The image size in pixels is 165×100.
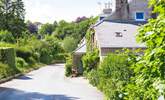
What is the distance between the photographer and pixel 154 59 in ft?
12.1

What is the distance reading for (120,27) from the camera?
147 feet

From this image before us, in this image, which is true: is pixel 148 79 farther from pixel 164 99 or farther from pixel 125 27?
pixel 125 27

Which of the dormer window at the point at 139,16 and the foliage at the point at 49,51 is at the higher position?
the dormer window at the point at 139,16

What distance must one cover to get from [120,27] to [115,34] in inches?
103

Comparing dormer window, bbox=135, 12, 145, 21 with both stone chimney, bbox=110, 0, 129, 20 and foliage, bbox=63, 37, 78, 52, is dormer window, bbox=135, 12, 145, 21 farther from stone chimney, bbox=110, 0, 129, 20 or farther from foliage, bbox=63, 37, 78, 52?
foliage, bbox=63, 37, 78, 52

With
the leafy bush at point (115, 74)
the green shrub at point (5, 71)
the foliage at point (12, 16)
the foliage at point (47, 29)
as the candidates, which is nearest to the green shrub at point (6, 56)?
the green shrub at point (5, 71)

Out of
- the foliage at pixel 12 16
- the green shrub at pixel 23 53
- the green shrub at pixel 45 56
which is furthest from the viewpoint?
the foliage at pixel 12 16

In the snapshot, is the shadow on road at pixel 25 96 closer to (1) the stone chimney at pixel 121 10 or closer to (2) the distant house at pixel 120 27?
(2) the distant house at pixel 120 27

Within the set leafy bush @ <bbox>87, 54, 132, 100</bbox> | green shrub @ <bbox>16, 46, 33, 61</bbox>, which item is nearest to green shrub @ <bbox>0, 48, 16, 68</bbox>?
leafy bush @ <bbox>87, 54, 132, 100</bbox>

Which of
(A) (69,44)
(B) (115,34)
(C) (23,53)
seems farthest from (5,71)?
(A) (69,44)

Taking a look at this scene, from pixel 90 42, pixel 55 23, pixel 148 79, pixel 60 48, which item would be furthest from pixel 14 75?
pixel 55 23

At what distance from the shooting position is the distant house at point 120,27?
3916 cm

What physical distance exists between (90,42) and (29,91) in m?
17.4

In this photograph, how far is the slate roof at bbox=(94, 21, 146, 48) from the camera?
39250 mm
